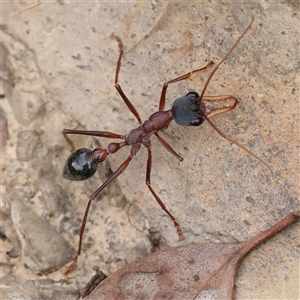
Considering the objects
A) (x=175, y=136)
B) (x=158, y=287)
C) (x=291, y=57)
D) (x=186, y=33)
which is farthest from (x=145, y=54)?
(x=158, y=287)

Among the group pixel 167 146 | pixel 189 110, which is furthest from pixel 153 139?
pixel 189 110

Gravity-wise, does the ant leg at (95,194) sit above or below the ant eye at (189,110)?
below

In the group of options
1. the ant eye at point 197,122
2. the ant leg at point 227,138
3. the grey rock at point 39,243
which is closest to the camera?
the ant leg at point 227,138

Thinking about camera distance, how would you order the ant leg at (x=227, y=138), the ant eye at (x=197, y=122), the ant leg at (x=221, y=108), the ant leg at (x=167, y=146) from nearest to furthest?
1. the ant leg at (x=227, y=138)
2. the ant leg at (x=221, y=108)
3. the ant eye at (x=197, y=122)
4. the ant leg at (x=167, y=146)

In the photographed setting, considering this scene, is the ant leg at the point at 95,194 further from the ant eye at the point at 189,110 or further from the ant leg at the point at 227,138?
the ant leg at the point at 227,138

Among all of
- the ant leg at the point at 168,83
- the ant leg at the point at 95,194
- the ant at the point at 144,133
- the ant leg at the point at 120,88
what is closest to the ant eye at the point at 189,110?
the ant at the point at 144,133

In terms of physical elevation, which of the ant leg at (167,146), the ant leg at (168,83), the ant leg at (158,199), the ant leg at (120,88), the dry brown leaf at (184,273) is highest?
the ant leg at (120,88)
